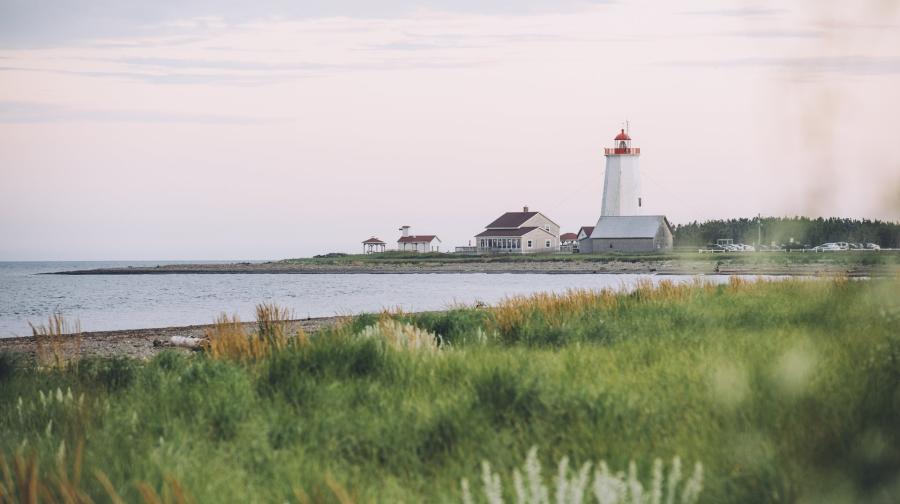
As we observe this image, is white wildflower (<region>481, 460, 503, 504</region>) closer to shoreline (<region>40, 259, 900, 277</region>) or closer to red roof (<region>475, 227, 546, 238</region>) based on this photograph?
shoreline (<region>40, 259, 900, 277</region>)

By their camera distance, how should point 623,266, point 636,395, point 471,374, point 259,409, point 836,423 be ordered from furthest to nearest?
point 623,266 → point 471,374 → point 259,409 → point 636,395 → point 836,423

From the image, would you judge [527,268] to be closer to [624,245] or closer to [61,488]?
[624,245]

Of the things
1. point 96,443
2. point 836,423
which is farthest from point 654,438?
point 96,443

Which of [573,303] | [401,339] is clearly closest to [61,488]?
[401,339]

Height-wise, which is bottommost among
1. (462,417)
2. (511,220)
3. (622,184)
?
(462,417)

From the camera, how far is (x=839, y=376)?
5.93 m

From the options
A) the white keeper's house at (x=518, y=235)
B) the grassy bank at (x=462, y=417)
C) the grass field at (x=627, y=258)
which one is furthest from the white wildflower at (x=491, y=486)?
the white keeper's house at (x=518, y=235)

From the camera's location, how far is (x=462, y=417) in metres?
5.73

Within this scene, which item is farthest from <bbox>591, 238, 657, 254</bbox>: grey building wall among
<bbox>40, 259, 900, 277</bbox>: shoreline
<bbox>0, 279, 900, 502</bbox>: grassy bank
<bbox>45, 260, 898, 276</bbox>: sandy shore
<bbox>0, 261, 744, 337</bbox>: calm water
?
<bbox>0, 279, 900, 502</bbox>: grassy bank

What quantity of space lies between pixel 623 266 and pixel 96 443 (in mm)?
70142

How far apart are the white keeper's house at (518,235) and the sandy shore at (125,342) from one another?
235 ft

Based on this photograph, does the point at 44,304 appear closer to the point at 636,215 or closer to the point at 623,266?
the point at 623,266

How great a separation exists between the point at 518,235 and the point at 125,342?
257 feet

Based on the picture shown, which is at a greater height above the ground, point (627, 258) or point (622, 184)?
point (622, 184)
